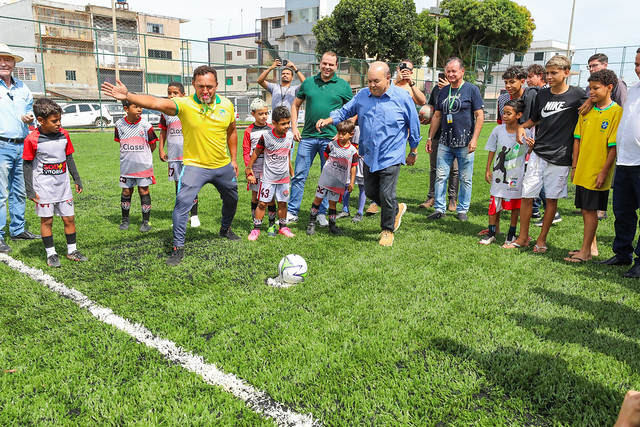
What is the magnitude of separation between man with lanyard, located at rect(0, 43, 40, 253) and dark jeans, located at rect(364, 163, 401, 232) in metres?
4.04

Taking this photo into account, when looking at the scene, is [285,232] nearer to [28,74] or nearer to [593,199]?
[593,199]

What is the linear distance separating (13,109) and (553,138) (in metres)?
6.22

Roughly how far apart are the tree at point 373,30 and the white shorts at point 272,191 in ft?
109

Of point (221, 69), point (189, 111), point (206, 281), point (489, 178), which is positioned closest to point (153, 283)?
point (206, 281)

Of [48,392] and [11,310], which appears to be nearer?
[48,392]

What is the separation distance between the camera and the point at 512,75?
6.04 metres

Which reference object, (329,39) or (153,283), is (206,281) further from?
(329,39)

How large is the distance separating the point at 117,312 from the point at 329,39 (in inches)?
1443

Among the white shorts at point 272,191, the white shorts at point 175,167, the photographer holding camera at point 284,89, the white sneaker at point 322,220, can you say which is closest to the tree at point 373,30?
the photographer holding camera at point 284,89

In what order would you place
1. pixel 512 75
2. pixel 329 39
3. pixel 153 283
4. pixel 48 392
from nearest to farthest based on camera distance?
pixel 48 392
pixel 153 283
pixel 512 75
pixel 329 39

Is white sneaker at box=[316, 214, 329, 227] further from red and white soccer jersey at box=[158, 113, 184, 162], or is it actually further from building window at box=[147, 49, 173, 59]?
building window at box=[147, 49, 173, 59]

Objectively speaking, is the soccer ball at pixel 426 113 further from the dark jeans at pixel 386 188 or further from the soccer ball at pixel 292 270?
the soccer ball at pixel 292 270

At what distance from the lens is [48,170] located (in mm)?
4469

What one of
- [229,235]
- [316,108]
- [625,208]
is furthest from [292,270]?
[625,208]
